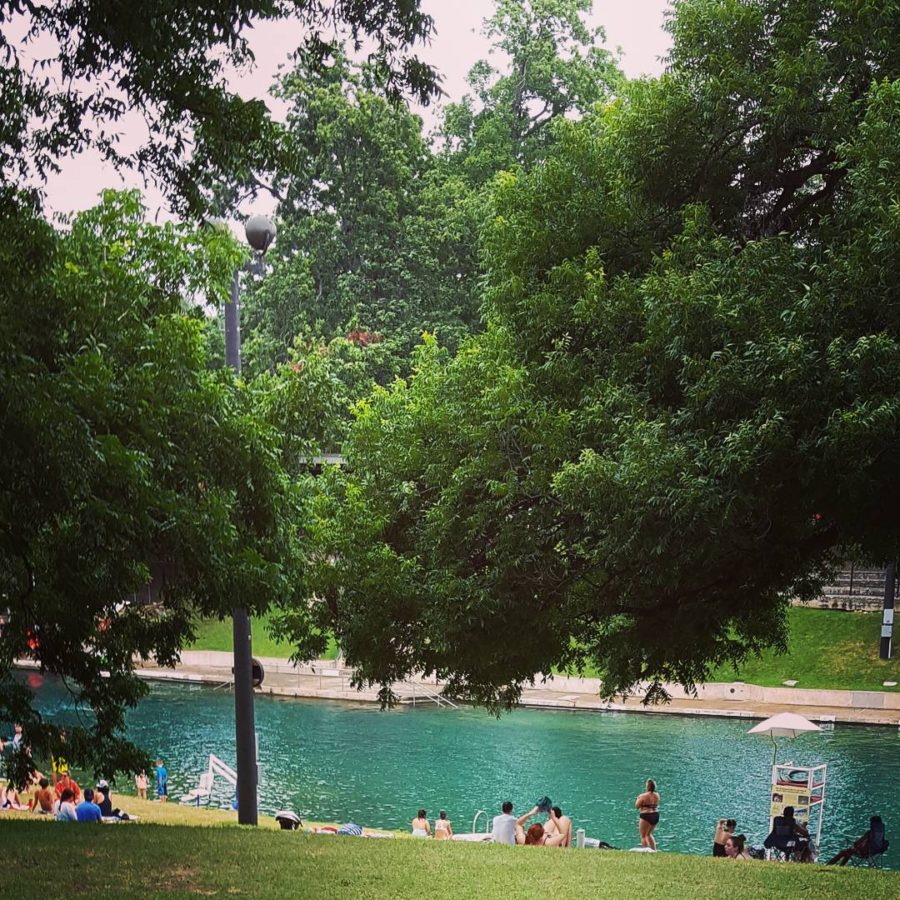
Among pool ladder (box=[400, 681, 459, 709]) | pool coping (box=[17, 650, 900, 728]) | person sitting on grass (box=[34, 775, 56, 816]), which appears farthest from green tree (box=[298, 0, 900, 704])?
pool ladder (box=[400, 681, 459, 709])

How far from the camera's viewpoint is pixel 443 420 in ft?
52.6

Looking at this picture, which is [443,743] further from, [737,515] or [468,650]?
[737,515]

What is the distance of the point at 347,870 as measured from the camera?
37.8ft

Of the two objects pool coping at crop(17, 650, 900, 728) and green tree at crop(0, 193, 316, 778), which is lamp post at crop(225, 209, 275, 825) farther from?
pool coping at crop(17, 650, 900, 728)

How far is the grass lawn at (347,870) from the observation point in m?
10.4

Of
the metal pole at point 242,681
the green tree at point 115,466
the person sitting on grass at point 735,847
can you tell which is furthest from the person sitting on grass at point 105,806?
the person sitting on grass at point 735,847

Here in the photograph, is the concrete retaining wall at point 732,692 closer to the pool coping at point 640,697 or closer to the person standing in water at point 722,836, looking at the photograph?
the pool coping at point 640,697

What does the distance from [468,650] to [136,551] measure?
175 inches

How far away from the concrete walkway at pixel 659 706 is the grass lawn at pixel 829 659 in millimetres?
970

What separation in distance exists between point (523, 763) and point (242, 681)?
13712mm

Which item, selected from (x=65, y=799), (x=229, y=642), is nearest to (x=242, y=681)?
(x=65, y=799)

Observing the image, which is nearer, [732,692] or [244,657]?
[244,657]

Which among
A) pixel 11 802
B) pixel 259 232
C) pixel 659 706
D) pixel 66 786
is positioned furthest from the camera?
pixel 659 706

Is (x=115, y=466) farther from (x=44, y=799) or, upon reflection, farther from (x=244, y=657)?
(x=44, y=799)
